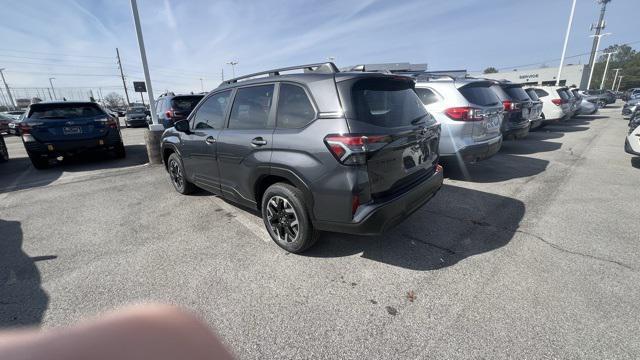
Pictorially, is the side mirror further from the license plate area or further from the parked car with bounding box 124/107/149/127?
the parked car with bounding box 124/107/149/127

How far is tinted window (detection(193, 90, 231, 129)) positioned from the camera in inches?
150

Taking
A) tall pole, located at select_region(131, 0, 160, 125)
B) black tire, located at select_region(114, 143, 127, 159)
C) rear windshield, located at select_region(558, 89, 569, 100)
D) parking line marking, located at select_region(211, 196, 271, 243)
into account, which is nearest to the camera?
parking line marking, located at select_region(211, 196, 271, 243)

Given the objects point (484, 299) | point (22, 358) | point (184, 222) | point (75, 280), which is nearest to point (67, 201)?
point (184, 222)

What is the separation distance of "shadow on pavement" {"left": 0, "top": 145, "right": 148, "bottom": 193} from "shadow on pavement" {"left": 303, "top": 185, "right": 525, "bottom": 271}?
680 centimetres

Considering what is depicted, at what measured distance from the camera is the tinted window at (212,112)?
3.81 meters

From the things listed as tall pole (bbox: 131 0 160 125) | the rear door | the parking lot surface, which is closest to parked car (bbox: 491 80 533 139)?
the parking lot surface

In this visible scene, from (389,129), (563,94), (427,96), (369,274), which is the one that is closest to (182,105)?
(427,96)

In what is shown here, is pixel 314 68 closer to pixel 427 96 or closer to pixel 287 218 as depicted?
pixel 287 218

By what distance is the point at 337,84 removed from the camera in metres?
2.62

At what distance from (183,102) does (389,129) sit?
28.9 ft

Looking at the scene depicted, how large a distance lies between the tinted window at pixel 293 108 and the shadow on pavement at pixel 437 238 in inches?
54.2

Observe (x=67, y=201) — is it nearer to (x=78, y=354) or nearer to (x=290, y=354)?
(x=78, y=354)

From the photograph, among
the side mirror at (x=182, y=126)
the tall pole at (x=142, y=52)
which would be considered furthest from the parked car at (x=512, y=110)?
the tall pole at (x=142, y=52)

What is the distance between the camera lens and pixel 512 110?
6.85 meters
